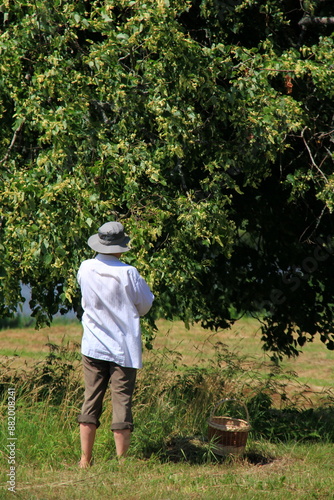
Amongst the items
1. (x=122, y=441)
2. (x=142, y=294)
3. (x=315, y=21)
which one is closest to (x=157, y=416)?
(x=122, y=441)

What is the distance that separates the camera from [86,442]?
503 centimetres

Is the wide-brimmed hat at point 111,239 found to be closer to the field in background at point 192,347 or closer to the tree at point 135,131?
the tree at point 135,131

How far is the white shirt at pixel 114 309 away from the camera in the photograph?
195 inches

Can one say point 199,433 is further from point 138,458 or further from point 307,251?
point 307,251

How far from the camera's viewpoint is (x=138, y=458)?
5.32m

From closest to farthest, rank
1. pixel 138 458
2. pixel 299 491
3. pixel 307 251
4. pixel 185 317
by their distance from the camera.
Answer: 1. pixel 299 491
2. pixel 138 458
3. pixel 185 317
4. pixel 307 251

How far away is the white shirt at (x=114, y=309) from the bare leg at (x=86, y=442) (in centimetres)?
51

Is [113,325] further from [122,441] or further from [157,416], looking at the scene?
[157,416]

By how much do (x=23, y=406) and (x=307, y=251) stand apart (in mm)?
3553

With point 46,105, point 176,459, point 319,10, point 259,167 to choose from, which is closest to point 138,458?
point 176,459

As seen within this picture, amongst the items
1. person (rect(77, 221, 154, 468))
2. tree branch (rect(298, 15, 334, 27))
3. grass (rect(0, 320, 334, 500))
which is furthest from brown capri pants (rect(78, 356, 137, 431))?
tree branch (rect(298, 15, 334, 27))

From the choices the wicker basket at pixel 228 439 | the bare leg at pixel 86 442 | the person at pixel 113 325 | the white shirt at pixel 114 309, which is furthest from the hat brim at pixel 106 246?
the wicker basket at pixel 228 439

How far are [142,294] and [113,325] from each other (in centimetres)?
29

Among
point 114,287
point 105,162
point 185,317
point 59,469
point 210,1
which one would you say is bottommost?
point 59,469
